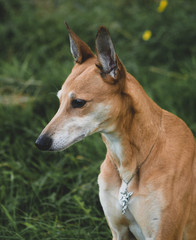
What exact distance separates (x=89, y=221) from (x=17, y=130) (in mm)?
1673

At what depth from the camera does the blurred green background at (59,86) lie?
11.0 ft

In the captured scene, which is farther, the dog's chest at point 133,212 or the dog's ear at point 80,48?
the dog's ear at point 80,48

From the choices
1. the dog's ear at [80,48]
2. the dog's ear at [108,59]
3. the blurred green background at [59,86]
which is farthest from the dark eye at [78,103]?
the blurred green background at [59,86]

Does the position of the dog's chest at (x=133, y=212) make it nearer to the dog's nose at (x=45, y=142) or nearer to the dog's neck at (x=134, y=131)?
the dog's neck at (x=134, y=131)

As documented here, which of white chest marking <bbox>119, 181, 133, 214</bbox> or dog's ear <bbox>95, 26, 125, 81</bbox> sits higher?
dog's ear <bbox>95, 26, 125, 81</bbox>

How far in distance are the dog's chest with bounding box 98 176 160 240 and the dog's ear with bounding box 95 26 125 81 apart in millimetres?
757

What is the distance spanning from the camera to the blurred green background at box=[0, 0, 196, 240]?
334 cm

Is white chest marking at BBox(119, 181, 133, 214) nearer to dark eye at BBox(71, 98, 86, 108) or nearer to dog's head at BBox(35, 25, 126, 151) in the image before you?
dog's head at BBox(35, 25, 126, 151)

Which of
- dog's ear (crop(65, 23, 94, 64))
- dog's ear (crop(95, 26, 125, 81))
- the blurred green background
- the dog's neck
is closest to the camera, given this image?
dog's ear (crop(95, 26, 125, 81))

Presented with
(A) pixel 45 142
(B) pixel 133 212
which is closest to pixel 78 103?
(A) pixel 45 142

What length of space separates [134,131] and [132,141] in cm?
7

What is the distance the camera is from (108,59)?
2314mm

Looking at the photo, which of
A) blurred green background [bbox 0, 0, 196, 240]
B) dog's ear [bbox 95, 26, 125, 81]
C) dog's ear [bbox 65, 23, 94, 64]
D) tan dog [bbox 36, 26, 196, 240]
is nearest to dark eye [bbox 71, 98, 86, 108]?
tan dog [bbox 36, 26, 196, 240]

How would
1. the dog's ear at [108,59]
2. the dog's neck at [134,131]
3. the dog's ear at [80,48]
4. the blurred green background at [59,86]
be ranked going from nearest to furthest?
the dog's ear at [108,59], the dog's neck at [134,131], the dog's ear at [80,48], the blurred green background at [59,86]
